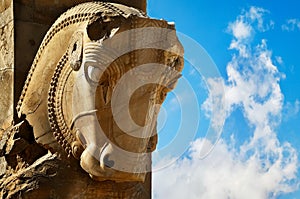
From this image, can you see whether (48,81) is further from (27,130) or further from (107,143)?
(107,143)

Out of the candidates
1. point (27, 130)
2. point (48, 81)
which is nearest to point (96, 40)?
point (48, 81)

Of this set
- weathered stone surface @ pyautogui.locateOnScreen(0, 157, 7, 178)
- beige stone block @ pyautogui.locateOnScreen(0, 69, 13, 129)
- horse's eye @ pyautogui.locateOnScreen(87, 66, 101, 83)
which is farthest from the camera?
beige stone block @ pyautogui.locateOnScreen(0, 69, 13, 129)

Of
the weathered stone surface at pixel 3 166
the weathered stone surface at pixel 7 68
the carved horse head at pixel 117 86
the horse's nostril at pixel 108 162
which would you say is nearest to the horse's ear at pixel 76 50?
the carved horse head at pixel 117 86

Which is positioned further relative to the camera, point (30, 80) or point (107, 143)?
point (30, 80)

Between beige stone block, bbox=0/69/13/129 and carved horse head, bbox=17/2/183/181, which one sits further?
beige stone block, bbox=0/69/13/129

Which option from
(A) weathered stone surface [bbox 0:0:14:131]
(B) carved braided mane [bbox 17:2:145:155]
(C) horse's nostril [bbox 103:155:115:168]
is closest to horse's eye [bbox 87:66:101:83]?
(B) carved braided mane [bbox 17:2:145:155]

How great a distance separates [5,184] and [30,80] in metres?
0.59

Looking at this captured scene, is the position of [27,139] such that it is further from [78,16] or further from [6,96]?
[78,16]

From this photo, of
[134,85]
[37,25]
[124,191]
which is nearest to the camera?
[134,85]

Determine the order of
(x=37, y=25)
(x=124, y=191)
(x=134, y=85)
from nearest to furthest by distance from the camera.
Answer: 1. (x=134, y=85)
2. (x=124, y=191)
3. (x=37, y=25)

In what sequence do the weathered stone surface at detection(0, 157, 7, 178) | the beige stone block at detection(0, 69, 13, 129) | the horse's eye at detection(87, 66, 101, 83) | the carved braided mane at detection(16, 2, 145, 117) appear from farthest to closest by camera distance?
1. the beige stone block at detection(0, 69, 13, 129)
2. the weathered stone surface at detection(0, 157, 7, 178)
3. the carved braided mane at detection(16, 2, 145, 117)
4. the horse's eye at detection(87, 66, 101, 83)

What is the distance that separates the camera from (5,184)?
398cm

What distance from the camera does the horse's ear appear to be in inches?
149

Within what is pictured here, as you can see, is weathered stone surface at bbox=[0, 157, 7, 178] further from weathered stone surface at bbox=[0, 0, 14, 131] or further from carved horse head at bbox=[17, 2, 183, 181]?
carved horse head at bbox=[17, 2, 183, 181]
